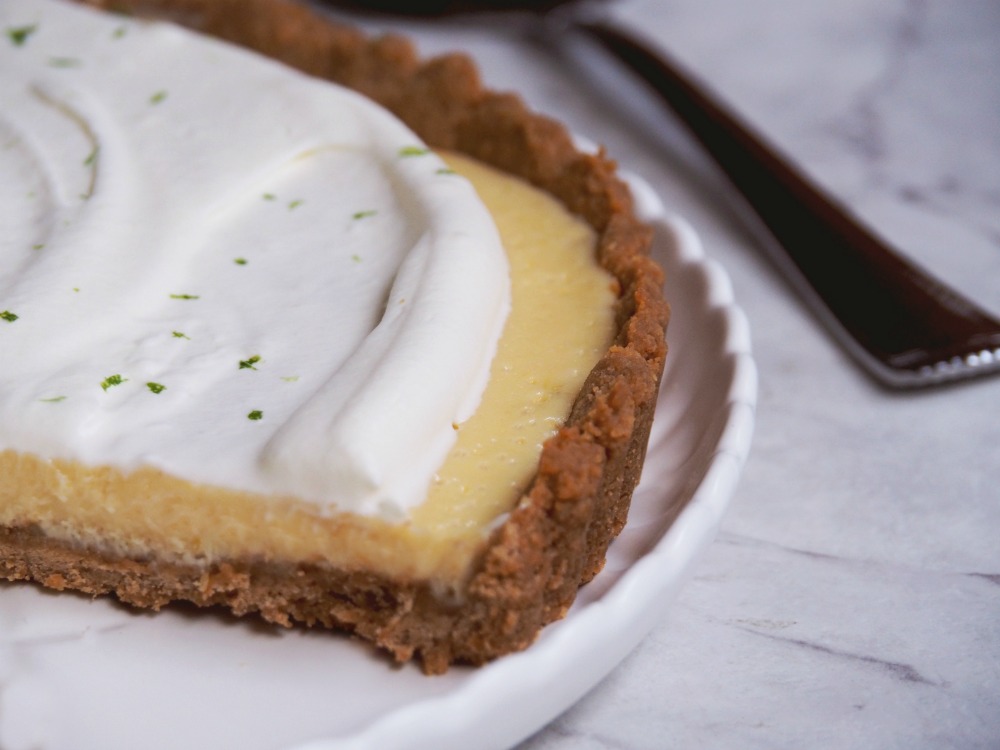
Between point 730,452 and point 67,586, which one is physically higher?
point 730,452

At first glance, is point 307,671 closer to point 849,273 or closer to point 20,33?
point 849,273

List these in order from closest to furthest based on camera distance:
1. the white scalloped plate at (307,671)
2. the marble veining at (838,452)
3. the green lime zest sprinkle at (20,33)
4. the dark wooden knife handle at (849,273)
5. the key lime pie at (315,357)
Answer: the white scalloped plate at (307,671), the key lime pie at (315,357), the marble veining at (838,452), the dark wooden knife handle at (849,273), the green lime zest sprinkle at (20,33)

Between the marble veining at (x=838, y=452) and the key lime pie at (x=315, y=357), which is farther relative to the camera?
the marble veining at (x=838, y=452)

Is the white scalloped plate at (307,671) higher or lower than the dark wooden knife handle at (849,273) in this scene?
lower

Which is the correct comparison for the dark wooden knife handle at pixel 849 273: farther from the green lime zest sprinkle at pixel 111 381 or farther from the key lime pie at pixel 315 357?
the green lime zest sprinkle at pixel 111 381

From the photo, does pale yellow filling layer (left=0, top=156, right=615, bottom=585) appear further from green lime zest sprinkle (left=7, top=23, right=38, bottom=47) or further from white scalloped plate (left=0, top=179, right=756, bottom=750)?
green lime zest sprinkle (left=7, top=23, right=38, bottom=47)

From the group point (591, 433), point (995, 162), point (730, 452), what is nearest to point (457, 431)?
point (591, 433)

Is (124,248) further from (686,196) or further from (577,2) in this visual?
(577,2)

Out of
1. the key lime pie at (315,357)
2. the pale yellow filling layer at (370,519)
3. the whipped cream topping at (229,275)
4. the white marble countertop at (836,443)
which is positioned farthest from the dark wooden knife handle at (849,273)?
the whipped cream topping at (229,275)
